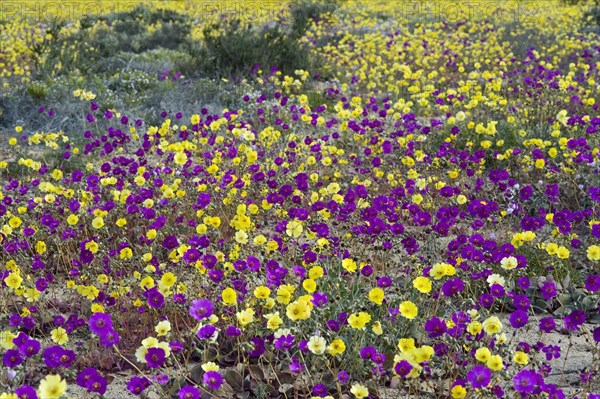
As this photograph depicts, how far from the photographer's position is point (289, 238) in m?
4.14

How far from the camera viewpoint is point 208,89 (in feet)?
27.1

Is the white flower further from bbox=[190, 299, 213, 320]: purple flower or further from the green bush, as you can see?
the green bush

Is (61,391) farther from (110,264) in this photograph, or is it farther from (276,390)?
(110,264)

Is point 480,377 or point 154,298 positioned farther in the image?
point 154,298

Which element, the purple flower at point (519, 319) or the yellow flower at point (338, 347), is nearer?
the yellow flower at point (338, 347)

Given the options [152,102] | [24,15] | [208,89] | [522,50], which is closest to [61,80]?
[152,102]

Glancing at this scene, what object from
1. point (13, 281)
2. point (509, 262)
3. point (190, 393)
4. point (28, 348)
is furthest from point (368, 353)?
point (13, 281)

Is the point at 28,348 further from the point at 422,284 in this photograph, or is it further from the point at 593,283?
the point at 593,283

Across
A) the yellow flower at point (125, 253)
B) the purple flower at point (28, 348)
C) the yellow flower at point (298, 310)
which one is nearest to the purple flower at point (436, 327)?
the yellow flower at point (298, 310)

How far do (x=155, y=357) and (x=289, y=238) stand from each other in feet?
6.18

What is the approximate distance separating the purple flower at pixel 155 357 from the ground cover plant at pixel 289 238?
12 mm

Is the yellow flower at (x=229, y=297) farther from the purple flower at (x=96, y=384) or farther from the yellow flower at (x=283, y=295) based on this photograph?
the purple flower at (x=96, y=384)

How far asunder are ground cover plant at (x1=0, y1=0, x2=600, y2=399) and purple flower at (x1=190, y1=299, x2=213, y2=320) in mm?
22

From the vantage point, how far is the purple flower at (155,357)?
7.71 feet
